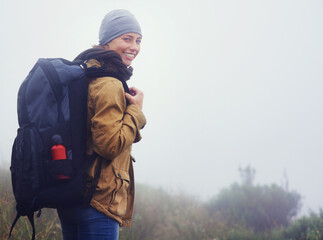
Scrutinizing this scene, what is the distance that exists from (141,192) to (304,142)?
92719 mm

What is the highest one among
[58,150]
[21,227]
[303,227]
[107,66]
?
[107,66]

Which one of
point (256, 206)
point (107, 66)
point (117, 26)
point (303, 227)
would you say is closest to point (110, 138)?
point (107, 66)

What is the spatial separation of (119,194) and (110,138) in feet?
1.10

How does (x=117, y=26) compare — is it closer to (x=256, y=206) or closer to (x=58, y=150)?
(x=58, y=150)

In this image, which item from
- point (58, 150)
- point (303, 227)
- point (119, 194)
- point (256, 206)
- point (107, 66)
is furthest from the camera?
point (256, 206)

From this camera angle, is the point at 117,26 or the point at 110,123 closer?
the point at 110,123

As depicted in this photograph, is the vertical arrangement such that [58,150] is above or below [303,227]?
above

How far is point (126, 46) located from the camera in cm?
210

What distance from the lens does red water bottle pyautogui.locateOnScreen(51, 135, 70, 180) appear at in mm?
1483

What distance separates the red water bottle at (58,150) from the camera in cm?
148

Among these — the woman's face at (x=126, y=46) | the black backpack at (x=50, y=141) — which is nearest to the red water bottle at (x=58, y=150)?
the black backpack at (x=50, y=141)

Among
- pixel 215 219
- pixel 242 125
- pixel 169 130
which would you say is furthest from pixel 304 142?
pixel 215 219

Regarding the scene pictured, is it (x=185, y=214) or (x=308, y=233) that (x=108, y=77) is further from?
(x=185, y=214)

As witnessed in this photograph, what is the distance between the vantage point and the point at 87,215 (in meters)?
1.57
